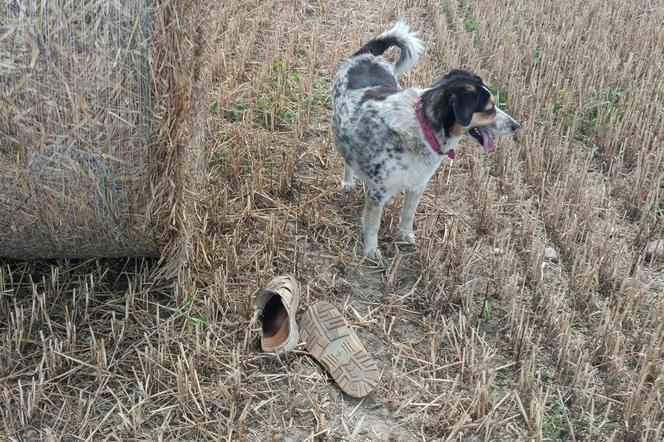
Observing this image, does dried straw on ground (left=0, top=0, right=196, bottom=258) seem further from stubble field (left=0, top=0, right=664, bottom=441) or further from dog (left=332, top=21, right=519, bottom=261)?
dog (left=332, top=21, right=519, bottom=261)

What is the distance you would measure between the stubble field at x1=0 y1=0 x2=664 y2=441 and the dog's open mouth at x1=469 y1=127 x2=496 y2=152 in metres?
0.67

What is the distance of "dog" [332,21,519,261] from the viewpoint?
3889mm

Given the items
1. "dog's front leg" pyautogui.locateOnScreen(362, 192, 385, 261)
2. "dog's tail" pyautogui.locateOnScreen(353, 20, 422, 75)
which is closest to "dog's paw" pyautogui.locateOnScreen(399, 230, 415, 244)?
"dog's front leg" pyautogui.locateOnScreen(362, 192, 385, 261)

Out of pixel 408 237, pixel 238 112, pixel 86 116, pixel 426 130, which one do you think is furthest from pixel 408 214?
A: pixel 86 116

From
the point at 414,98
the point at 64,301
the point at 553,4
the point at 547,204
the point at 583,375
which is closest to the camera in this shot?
the point at 583,375

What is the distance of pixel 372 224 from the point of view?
4367 mm

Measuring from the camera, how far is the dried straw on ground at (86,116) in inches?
120

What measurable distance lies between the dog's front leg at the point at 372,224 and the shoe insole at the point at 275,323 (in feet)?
2.81

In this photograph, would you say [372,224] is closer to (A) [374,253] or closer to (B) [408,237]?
(A) [374,253]

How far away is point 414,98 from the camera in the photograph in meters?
4.11

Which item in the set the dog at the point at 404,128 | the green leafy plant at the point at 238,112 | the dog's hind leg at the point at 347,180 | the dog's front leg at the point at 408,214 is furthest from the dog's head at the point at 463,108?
the green leafy plant at the point at 238,112

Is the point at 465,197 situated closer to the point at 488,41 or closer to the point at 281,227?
the point at 281,227

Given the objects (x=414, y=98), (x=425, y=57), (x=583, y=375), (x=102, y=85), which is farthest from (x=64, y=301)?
(x=425, y=57)

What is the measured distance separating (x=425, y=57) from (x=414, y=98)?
3.02 meters
